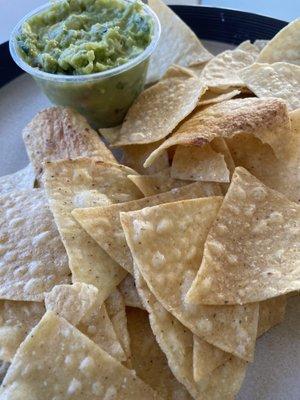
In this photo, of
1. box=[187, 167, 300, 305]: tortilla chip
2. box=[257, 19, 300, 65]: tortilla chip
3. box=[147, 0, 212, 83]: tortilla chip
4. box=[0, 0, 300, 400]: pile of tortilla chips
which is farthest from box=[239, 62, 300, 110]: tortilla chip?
box=[187, 167, 300, 305]: tortilla chip

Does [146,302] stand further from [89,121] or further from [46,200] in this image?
[89,121]

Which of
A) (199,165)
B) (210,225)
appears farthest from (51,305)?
(199,165)

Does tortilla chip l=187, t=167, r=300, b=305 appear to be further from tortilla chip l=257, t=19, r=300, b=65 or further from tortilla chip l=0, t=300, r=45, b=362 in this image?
tortilla chip l=257, t=19, r=300, b=65

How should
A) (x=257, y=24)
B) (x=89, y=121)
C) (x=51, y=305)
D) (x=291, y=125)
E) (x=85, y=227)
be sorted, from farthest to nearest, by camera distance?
(x=257, y=24), (x=89, y=121), (x=291, y=125), (x=85, y=227), (x=51, y=305)

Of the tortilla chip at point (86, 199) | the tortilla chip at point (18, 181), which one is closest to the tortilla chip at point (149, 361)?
the tortilla chip at point (86, 199)

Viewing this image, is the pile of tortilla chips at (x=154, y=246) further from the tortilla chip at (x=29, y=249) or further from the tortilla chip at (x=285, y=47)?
the tortilla chip at (x=285, y=47)
